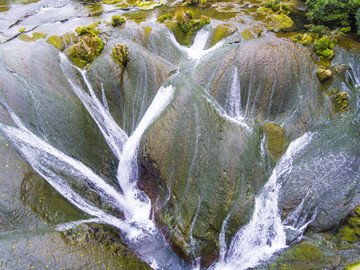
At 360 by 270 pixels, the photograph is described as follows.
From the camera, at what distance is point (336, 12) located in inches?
626

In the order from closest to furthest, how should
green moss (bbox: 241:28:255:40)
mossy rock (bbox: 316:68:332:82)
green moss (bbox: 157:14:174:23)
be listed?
mossy rock (bbox: 316:68:332:82)
green moss (bbox: 241:28:255:40)
green moss (bbox: 157:14:174:23)

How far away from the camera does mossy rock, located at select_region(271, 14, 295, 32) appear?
16.1 meters

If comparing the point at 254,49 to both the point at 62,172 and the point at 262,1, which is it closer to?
the point at 62,172

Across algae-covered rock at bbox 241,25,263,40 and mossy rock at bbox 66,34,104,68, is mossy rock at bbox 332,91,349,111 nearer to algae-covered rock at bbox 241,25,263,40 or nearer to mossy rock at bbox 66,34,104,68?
algae-covered rock at bbox 241,25,263,40

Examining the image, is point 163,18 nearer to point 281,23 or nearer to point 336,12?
point 281,23

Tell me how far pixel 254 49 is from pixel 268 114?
384 centimetres

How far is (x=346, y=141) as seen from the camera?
398 inches

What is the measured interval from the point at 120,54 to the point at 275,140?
9.43 m

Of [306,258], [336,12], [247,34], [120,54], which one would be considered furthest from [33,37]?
[336,12]

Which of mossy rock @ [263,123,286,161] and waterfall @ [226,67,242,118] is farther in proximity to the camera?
waterfall @ [226,67,242,118]

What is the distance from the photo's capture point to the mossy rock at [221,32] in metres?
15.0

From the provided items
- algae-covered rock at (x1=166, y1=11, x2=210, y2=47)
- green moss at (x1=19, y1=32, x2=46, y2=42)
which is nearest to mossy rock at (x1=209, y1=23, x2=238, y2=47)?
algae-covered rock at (x1=166, y1=11, x2=210, y2=47)

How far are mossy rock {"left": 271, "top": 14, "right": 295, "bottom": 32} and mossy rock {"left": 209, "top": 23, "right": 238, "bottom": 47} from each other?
3.46m

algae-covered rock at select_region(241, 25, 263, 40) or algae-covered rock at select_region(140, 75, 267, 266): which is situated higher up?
algae-covered rock at select_region(241, 25, 263, 40)
